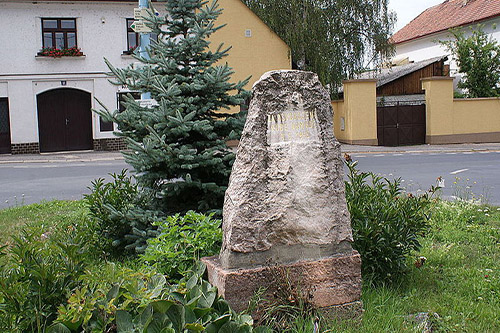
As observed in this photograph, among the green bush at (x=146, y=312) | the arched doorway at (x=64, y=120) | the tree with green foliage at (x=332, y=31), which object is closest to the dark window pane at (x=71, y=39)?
the arched doorway at (x=64, y=120)

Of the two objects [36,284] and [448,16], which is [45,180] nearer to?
[36,284]

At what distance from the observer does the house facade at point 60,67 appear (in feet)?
75.4

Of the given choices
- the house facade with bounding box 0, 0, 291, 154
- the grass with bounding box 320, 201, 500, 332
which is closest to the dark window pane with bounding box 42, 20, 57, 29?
the house facade with bounding box 0, 0, 291, 154

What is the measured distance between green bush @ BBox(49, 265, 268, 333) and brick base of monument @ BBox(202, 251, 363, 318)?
10.6 inches

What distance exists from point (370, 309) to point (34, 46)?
22.3 meters

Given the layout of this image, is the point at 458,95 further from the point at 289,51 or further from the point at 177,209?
the point at 177,209

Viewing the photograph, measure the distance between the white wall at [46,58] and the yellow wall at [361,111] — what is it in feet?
31.3

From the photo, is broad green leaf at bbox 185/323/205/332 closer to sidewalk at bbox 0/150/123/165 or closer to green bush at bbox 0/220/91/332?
green bush at bbox 0/220/91/332

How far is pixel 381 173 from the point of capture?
1369 cm

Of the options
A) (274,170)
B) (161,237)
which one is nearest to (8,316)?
(161,237)

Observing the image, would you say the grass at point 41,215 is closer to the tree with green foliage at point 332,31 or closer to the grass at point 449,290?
the grass at point 449,290

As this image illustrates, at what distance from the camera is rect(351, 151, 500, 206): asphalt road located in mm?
10141

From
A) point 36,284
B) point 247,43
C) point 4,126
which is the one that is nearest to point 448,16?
point 247,43

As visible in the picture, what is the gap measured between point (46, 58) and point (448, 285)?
21713 millimetres
